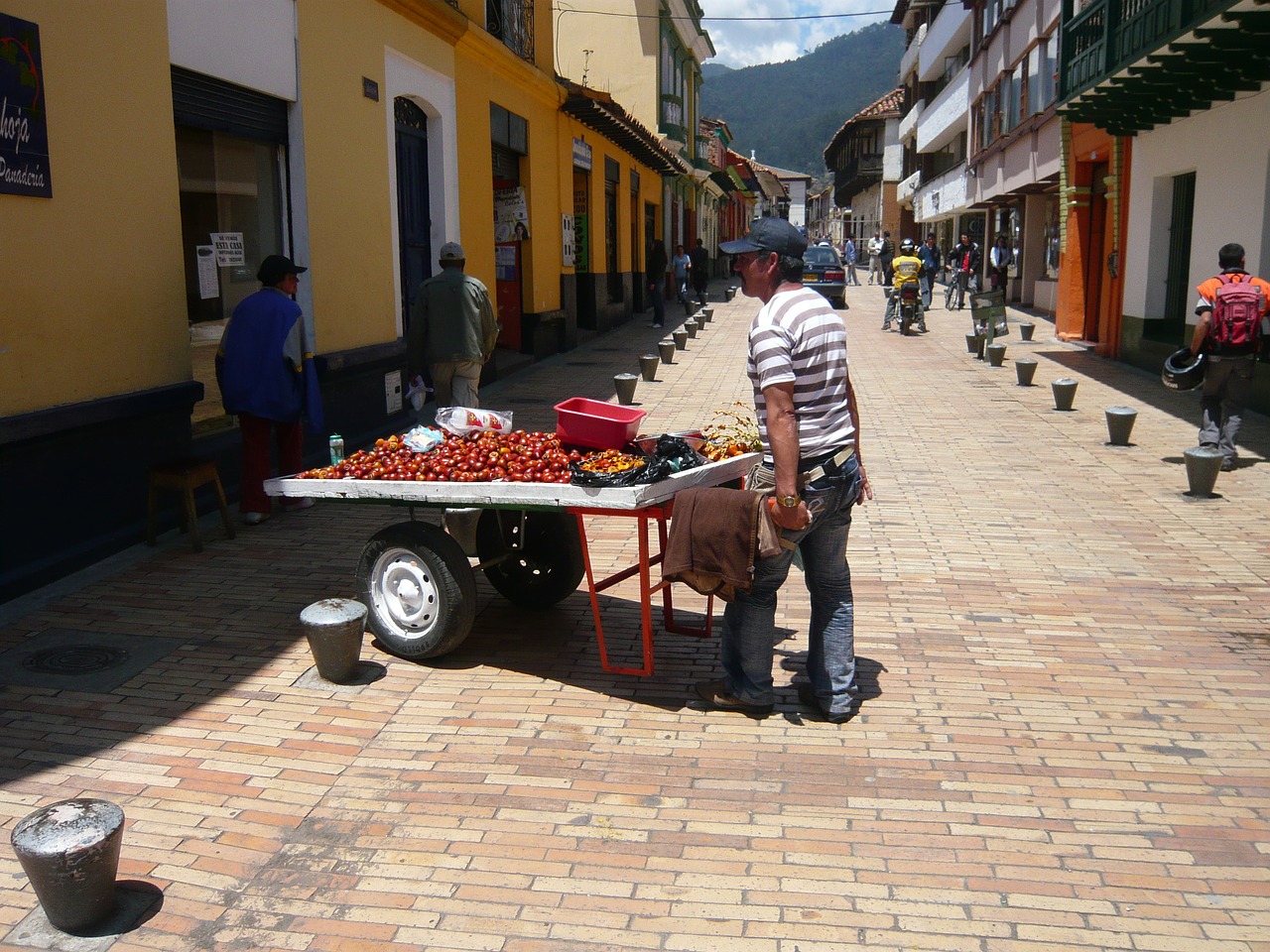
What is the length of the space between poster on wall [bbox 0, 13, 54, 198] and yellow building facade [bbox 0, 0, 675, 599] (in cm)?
3

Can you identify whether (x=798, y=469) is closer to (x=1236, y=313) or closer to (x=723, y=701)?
(x=723, y=701)

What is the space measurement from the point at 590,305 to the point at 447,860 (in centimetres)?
1914

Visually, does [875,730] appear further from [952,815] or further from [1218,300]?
[1218,300]

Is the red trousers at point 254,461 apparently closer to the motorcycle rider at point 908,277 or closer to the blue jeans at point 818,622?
the blue jeans at point 818,622

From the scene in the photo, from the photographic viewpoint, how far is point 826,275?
1135 inches

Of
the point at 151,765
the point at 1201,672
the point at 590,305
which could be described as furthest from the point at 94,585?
the point at 590,305

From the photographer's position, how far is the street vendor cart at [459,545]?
4.87 m

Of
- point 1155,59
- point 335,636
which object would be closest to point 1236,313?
point 1155,59

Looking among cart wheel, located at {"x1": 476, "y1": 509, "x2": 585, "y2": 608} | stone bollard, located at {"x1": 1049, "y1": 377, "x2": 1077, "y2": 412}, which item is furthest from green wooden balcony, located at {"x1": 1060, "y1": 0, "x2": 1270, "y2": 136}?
cart wheel, located at {"x1": 476, "y1": 509, "x2": 585, "y2": 608}

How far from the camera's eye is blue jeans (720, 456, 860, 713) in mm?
4703

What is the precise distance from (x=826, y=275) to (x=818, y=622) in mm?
25017

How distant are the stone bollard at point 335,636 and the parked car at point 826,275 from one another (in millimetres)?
23927

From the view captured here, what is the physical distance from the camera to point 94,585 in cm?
644

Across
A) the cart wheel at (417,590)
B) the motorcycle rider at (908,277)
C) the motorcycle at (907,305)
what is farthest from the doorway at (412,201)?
the motorcycle rider at (908,277)
